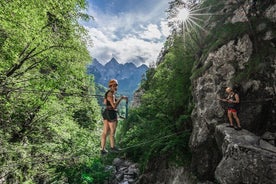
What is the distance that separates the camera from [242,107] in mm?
11750

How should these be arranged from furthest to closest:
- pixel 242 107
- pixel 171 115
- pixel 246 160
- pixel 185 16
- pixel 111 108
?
1. pixel 185 16
2. pixel 171 115
3. pixel 242 107
4. pixel 246 160
5. pixel 111 108

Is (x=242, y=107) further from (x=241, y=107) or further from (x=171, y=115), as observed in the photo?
(x=171, y=115)

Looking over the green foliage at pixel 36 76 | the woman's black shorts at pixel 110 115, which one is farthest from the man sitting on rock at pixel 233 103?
the green foliage at pixel 36 76

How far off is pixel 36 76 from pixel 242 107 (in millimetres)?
10119

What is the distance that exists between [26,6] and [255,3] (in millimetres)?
12678

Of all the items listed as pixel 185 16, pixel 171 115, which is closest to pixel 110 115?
pixel 171 115

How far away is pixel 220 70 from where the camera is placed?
13.5 meters

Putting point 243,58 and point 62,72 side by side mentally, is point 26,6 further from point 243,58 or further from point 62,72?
point 243,58

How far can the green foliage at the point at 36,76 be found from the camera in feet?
26.0

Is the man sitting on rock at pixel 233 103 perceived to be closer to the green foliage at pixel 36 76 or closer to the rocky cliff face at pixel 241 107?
the rocky cliff face at pixel 241 107

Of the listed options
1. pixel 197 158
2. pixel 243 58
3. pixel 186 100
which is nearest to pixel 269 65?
pixel 243 58

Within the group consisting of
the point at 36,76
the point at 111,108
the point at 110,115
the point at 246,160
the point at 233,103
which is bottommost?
the point at 246,160

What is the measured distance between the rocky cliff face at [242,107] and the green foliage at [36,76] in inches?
258

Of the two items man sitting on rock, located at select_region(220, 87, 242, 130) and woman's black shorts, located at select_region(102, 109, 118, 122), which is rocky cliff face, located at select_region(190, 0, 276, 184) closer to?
man sitting on rock, located at select_region(220, 87, 242, 130)
